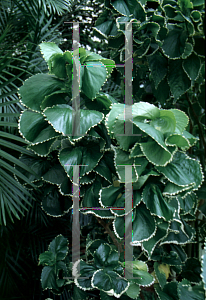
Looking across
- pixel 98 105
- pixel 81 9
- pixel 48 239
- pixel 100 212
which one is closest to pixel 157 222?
pixel 100 212

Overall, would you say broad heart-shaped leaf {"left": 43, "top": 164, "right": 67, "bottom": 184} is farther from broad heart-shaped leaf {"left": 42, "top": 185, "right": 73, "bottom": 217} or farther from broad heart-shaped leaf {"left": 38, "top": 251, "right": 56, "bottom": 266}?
broad heart-shaped leaf {"left": 38, "top": 251, "right": 56, "bottom": 266}

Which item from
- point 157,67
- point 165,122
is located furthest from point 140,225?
point 157,67

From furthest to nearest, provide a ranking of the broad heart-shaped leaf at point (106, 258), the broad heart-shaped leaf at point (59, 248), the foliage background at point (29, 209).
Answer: the foliage background at point (29, 209) < the broad heart-shaped leaf at point (59, 248) < the broad heart-shaped leaf at point (106, 258)

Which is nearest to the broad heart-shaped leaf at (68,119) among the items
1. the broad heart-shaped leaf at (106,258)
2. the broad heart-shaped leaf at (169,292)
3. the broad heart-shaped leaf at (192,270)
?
the broad heart-shaped leaf at (106,258)

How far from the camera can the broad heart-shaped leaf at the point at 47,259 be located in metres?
0.56

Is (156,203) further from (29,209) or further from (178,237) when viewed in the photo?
(29,209)

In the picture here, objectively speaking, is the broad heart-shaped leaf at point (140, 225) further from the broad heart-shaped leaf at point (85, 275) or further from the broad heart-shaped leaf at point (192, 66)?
the broad heart-shaped leaf at point (192, 66)

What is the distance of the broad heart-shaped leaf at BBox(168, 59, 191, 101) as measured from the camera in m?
0.60

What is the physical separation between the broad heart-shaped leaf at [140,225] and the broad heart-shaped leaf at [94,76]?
196 millimetres

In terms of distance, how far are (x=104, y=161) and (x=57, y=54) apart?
186mm

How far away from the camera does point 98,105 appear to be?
0.46 meters

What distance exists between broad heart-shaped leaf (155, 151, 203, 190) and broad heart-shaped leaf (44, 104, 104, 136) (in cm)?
12

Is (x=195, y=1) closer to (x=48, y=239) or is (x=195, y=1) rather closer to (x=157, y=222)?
(x=157, y=222)

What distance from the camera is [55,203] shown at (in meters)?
0.54
